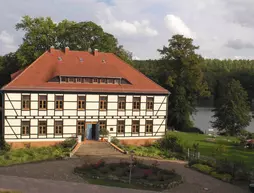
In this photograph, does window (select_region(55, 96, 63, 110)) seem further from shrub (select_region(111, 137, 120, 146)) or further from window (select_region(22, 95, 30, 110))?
shrub (select_region(111, 137, 120, 146))

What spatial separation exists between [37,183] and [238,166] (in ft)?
37.2

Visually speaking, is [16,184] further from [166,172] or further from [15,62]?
[15,62]

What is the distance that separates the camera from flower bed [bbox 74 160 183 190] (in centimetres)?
1778

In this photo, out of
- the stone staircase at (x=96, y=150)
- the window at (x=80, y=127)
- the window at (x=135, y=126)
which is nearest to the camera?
the stone staircase at (x=96, y=150)

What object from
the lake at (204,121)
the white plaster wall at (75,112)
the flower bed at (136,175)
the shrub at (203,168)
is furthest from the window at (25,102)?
the lake at (204,121)

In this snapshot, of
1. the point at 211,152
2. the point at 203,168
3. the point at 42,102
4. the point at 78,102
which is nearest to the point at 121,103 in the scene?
the point at 78,102

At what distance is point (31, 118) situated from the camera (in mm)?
27656

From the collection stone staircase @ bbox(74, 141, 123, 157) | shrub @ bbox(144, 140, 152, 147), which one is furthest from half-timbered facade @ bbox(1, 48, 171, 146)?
stone staircase @ bbox(74, 141, 123, 157)

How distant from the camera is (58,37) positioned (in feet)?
137

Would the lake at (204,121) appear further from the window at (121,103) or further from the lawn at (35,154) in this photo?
the lawn at (35,154)

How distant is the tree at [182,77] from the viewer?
Result: 1688 inches

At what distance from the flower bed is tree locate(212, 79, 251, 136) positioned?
2483cm

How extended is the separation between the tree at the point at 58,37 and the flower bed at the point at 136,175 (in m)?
22.0

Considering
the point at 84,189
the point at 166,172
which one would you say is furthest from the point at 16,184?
the point at 166,172
